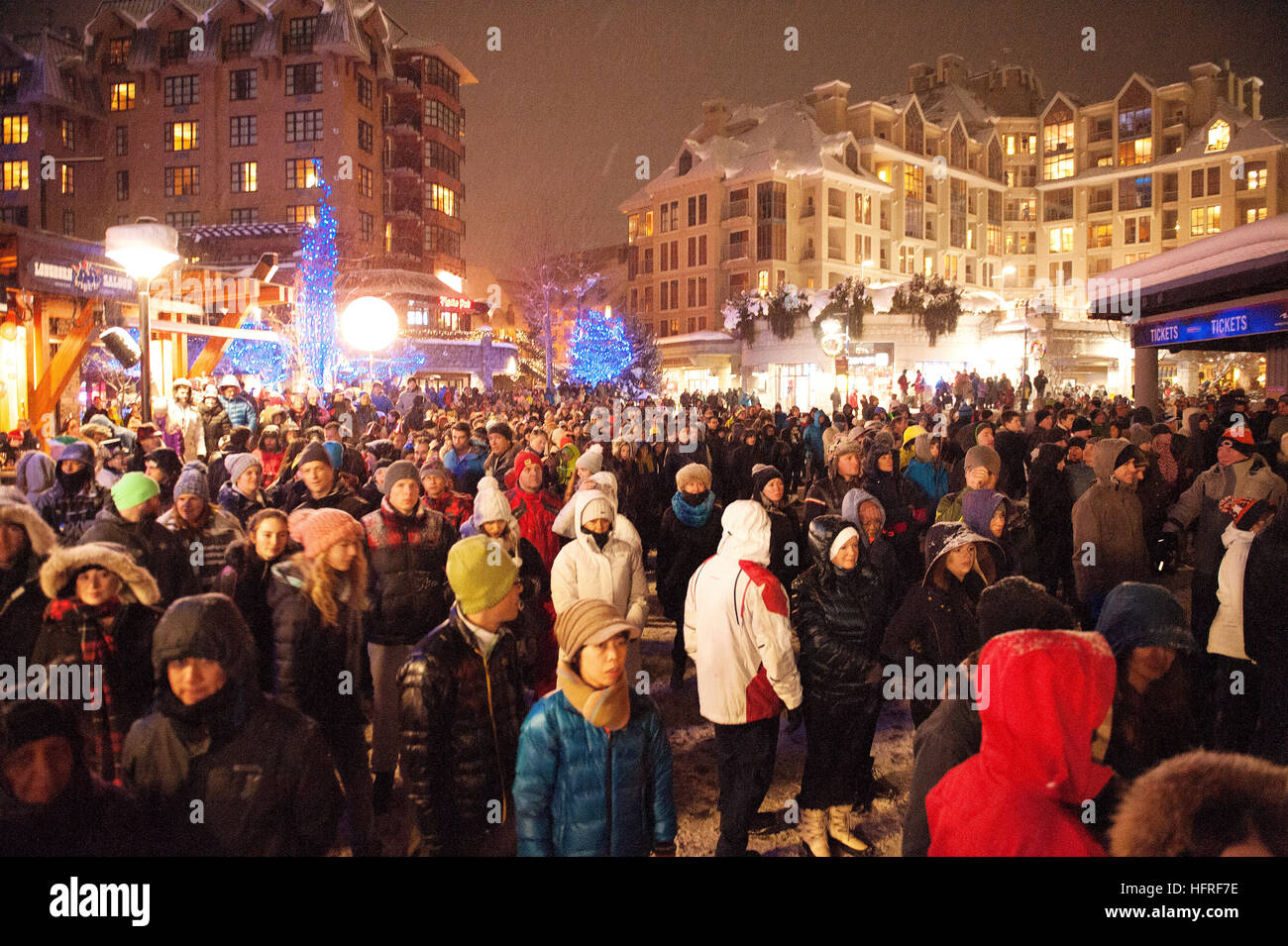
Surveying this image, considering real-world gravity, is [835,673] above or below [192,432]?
below

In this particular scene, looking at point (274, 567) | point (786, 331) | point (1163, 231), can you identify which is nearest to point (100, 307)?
point (274, 567)

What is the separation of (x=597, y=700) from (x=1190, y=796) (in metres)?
1.50

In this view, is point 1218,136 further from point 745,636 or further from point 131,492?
point 131,492

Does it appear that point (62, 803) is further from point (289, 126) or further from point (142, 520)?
point (289, 126)

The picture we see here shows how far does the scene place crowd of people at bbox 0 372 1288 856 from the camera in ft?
7.17

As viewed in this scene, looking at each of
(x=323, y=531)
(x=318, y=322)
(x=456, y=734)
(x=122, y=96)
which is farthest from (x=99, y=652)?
(x=122, y=96)

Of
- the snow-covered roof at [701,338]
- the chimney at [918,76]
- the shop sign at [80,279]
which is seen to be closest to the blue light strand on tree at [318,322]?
the shop sign at [80,279]

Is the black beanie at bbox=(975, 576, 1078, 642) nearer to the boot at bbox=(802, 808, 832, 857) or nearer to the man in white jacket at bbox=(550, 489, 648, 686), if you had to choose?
the boot at bbox=(802, 808, 832, 857)

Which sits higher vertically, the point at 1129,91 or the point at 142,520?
the point at 1129,91

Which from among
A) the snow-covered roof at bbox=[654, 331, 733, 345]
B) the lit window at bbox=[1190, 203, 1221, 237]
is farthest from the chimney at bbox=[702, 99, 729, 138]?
the lit window at bbox=[1190, 203, 1221, 237]

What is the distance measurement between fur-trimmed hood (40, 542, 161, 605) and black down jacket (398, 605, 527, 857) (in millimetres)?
1394

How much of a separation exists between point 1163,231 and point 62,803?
6431 centimetres

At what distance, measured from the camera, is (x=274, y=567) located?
3.73 metres

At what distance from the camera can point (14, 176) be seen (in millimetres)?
45781
